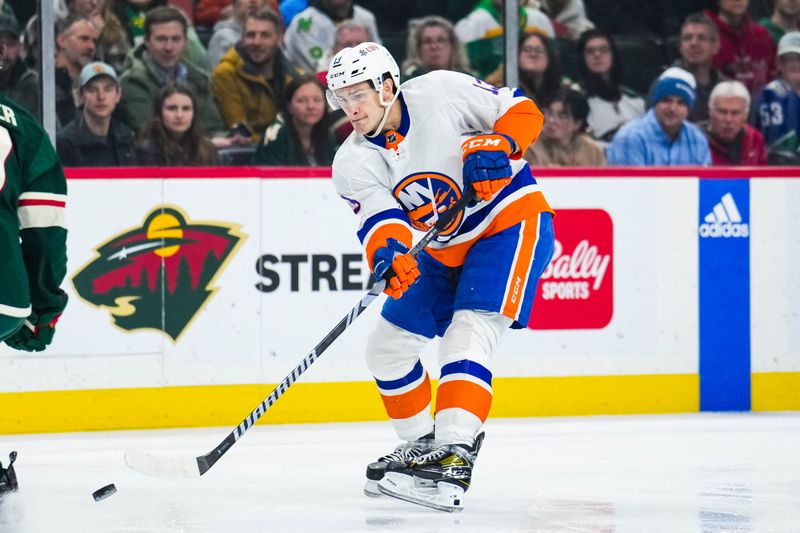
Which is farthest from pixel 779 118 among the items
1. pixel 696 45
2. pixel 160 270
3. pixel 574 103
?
pixel 160 270

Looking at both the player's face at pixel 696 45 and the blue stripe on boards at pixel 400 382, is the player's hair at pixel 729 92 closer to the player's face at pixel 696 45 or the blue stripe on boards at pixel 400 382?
the player's face at pixel 696 45

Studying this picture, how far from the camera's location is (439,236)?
323 cm

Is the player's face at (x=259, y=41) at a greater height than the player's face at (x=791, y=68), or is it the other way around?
the player's face at (x=259, y=41)

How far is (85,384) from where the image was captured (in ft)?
14.4

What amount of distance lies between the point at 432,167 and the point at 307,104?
2053 mm

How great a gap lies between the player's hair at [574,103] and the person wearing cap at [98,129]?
176 cm

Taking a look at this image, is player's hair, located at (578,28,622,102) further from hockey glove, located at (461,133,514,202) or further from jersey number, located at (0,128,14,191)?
jersey number, located at (0,128,14,191)

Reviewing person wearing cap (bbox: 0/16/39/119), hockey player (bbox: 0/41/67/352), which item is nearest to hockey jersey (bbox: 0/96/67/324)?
hockey player (bbox: 0/41/67/352)

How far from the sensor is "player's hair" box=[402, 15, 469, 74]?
5.43 m

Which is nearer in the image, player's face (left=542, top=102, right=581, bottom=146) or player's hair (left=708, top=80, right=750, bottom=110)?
player's face (left=542, top=102, right=581, bottom=146)

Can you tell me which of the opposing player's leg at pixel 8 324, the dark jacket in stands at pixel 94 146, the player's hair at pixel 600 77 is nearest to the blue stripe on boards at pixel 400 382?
the opposing player's leg at pixel 8 324

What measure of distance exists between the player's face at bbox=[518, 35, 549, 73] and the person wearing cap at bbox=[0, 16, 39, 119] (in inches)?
77.3

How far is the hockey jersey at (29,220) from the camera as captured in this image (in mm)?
2727

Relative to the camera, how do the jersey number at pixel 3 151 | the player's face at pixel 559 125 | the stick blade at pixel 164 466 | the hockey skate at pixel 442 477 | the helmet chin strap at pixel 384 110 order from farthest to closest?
the player's face at pixel 559 125
the stick blade at pixel 164 466
the helmet chin strap at pixel 384 110
the hockey skate at pixel 442 477
the jersey number at pixel 3 151
